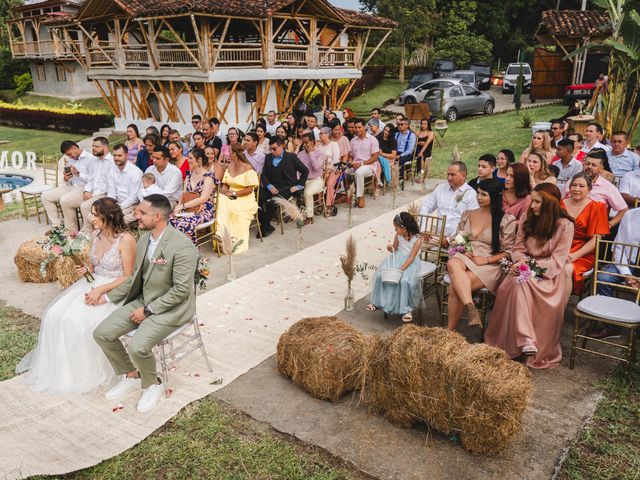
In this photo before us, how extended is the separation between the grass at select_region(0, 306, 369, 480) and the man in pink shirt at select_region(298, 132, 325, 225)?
18.6 feet

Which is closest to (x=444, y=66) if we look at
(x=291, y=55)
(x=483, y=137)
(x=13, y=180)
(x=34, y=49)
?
(x=291, y=55)

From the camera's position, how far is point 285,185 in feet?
30.5

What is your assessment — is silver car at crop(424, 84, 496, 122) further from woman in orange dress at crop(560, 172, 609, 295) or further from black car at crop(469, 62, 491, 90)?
woman in orange dress at crop(560, 172, 609, 295)

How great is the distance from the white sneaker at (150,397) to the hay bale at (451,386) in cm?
190

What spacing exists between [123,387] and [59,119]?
27.3 m

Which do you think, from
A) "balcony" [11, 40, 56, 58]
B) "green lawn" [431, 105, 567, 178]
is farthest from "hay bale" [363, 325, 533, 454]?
"balcony" [11, 40, 56, 58]

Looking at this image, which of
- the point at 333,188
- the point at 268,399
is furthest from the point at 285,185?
the point at 268,399

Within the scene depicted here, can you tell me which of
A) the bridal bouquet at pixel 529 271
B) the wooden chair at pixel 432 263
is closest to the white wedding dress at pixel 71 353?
the wooden chair at pixel 432 263

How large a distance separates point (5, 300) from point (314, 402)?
15.9 feet

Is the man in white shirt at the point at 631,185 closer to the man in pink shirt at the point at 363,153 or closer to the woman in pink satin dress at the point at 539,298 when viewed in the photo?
the woman in pink satin dress at the point at 539,298

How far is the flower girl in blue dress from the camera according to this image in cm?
572

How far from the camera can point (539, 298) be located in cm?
490

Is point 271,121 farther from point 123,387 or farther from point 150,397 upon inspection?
point 150,397

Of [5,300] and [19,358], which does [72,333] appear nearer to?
[19,358]
